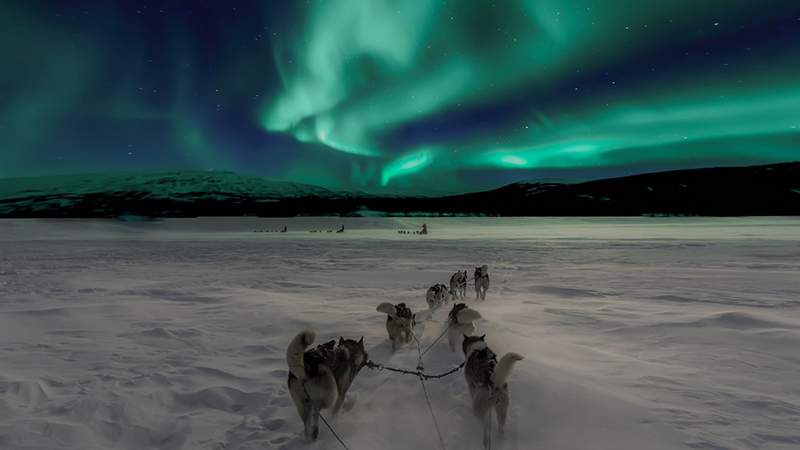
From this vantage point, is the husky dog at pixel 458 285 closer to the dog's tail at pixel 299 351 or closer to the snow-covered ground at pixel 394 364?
the snow-covered ground at pixel 394 364

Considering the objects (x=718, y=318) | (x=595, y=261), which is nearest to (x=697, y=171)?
(x=595, y=261)

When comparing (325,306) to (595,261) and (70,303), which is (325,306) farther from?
(595,261)

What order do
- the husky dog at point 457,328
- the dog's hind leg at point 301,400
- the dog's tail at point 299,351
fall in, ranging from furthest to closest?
the husky dog at point 457,328 < the dog's hind leg at point 301,400 < the dog's tail at point 299,351

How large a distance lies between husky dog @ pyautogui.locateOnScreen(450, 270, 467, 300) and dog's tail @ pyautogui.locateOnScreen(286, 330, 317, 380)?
6.10 metres

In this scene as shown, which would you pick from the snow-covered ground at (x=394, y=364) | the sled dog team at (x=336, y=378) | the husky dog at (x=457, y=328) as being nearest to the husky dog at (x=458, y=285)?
the snow-covered ground at (x=394, y=364)

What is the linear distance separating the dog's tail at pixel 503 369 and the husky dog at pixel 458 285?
582 centimetres

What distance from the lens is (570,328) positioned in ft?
20.5

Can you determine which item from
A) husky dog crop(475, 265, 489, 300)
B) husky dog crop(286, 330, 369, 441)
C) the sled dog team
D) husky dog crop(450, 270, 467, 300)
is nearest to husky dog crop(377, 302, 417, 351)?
the sled dog team

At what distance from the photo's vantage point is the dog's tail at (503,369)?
8.48 feet

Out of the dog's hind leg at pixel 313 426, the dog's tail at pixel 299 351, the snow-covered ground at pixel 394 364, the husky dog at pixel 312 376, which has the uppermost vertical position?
the dog's tail at pixel 299 351

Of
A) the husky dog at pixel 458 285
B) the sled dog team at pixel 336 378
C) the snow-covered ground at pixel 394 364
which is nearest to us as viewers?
the sled dog team at pixel 336 378

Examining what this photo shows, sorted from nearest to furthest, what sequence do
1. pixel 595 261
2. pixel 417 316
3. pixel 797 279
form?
1. pixel 417 316
2. pixel 797 279
3. pixel 595 261

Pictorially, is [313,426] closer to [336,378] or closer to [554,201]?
[336,378]

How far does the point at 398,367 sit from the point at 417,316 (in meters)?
2.66
